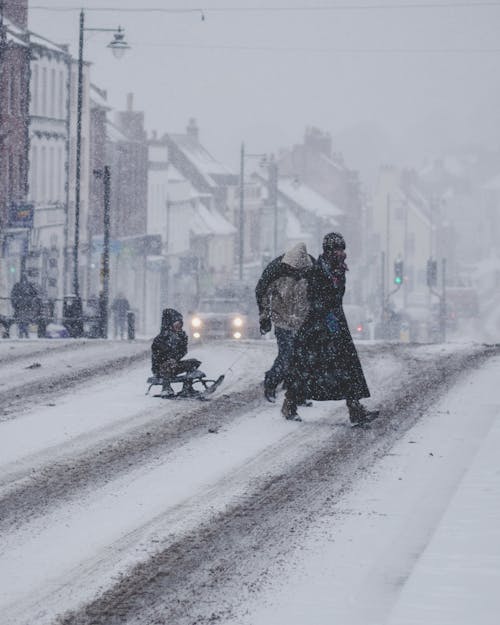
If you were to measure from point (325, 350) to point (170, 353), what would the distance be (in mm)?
2553

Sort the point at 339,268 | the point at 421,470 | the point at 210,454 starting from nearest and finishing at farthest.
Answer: the point at 421,470 → the point at 210,454 → the point at 339,268

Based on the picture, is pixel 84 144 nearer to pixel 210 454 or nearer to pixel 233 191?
pixel 233 191

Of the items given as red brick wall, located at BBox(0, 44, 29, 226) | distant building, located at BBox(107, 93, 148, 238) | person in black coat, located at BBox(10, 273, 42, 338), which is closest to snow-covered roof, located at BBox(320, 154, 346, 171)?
distant building, located at BBox(107, 93, 148, 238)

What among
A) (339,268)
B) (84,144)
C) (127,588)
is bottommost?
(127,588)

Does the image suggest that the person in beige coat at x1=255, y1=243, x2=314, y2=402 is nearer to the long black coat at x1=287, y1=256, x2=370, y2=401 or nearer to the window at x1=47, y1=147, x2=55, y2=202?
the long black coat at x1=287, y1=256, x2=370, y2=401

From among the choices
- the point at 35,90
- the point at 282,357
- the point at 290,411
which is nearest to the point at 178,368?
the point at 282,357

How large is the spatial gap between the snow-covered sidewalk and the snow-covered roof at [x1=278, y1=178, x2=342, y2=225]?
4075 inches

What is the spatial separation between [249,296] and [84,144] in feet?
80.8

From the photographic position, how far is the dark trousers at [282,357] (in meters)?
14.6

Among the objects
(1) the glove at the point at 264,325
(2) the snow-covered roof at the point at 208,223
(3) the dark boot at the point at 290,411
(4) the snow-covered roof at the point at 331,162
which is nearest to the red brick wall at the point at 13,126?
(2) the snow-covered roof at the point at 208,223

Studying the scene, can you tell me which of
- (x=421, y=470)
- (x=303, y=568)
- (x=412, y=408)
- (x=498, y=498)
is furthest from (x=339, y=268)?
(x=303, y=568)

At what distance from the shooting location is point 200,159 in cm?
10138

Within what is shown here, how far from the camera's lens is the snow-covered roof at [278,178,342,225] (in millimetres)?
115938

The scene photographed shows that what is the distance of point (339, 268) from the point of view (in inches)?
554
